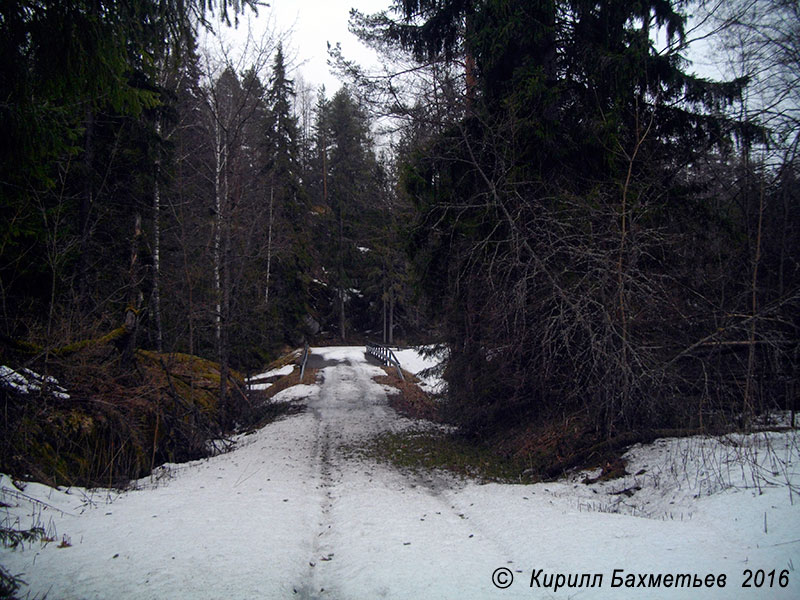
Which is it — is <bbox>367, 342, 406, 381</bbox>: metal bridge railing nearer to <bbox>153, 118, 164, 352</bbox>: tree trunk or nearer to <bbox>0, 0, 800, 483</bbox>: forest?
<bbox>153, 118, 164, 352</bbox>: tree trunk

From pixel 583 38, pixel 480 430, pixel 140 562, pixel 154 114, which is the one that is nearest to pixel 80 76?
pixel 140 562

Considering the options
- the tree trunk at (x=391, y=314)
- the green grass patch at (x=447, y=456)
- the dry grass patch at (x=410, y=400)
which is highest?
the tree trunk at (x=391, y=314)

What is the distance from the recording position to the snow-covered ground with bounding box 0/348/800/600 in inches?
146

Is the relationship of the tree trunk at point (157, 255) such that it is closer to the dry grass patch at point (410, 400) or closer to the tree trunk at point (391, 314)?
the dry grass patch at point (410, 400)

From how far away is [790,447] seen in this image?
5.68 m

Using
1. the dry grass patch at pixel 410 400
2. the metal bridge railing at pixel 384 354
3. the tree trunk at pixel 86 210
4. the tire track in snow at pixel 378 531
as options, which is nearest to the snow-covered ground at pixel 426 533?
the tire track in snow at pixel 378 531

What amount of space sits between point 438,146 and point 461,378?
4.81 m

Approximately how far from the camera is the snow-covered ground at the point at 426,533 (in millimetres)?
3721

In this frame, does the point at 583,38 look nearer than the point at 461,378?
Yes

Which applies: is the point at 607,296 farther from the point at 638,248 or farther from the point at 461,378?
the point at 461,378

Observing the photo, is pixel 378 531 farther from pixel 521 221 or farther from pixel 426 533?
pixel 521 221

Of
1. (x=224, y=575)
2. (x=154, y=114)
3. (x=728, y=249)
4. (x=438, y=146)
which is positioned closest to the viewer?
(x=224, y=575)

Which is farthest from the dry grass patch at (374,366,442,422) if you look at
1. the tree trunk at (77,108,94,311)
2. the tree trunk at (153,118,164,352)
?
the tree trunk at (77,108,94,311)

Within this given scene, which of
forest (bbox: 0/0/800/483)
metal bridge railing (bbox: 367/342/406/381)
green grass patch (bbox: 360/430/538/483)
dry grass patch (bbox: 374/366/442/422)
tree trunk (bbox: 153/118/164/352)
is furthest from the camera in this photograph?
metal bridge railing (bbox: 367/342/406/381)
